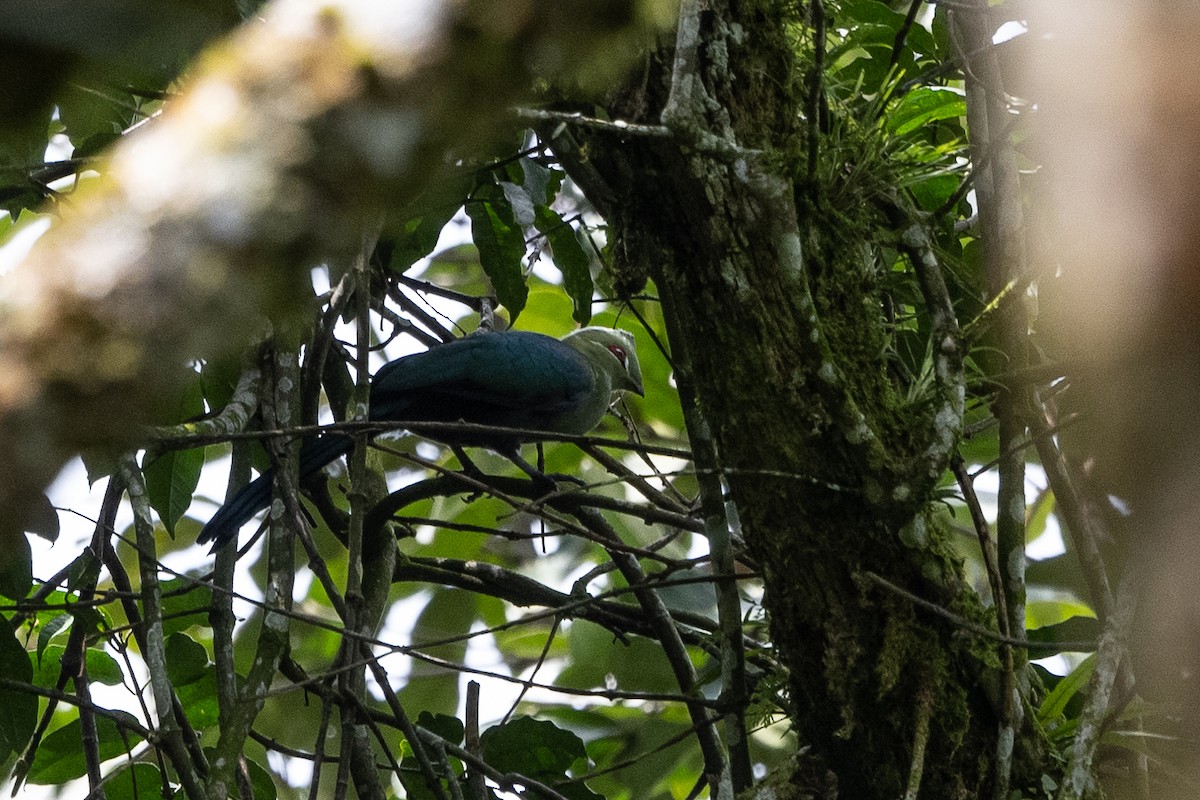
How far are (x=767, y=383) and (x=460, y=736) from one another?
1.89 meters

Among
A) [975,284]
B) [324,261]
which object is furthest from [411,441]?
[324,261]

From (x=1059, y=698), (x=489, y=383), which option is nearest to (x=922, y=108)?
(x=1059, y=698)

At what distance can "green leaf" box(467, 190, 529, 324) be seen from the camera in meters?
3.44

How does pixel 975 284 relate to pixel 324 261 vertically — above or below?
above

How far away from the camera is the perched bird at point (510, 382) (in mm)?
4746

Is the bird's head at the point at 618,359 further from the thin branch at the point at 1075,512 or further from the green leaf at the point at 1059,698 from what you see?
the green leaf at the point at 1059,698

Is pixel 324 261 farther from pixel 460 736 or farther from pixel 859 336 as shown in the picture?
pixel 460 736

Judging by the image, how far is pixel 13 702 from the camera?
2812 millimetres

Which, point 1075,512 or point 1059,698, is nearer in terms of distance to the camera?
point 1059,698

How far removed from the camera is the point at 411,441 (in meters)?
6.10

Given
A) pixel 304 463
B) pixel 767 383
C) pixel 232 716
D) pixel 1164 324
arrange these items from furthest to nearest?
pixel 304 463 → pixel 232 716 → pixel 767 383 → pixel 1164 324

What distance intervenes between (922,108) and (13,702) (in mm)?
2518

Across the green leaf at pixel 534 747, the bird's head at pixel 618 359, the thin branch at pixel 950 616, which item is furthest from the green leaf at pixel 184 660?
the bird's head at pixel 618 359

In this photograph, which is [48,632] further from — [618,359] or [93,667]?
[618,359]
